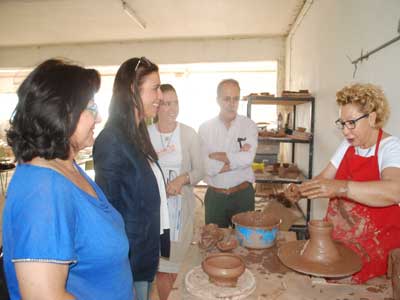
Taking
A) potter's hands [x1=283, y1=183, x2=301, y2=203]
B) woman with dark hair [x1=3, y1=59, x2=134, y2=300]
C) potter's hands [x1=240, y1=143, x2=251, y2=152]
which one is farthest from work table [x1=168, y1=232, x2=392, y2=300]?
potter's hands [x1=240, y1=143, x2=251, y2=152]

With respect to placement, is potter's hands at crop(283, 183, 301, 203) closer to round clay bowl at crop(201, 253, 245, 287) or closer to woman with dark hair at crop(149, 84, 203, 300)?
round clay bowl at crop(201, 253, 245, 287)

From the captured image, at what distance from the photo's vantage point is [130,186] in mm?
1425

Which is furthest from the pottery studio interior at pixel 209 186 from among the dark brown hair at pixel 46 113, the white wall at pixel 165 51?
A: the white wall at pixel 165 51

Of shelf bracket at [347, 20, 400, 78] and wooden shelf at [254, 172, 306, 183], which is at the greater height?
shelf bracket at [347, 20, 400, 78]

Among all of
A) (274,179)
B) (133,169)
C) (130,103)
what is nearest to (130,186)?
(133,169)

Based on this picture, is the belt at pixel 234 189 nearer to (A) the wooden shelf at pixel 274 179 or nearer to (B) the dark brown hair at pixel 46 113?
(A) the wooden shelf at pixel 274 179

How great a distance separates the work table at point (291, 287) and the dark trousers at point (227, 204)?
1.21 metres

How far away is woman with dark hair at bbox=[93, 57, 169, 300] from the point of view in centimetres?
141

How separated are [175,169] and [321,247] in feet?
3.92

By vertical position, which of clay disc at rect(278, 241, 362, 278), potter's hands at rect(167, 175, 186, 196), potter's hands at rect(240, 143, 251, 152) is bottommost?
clay disc at rect(278, 241, 362, 278)

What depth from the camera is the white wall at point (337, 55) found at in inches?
70.1

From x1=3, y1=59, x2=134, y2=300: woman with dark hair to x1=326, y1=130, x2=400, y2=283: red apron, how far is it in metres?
1.22

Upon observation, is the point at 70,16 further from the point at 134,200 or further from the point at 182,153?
the point at 134,200

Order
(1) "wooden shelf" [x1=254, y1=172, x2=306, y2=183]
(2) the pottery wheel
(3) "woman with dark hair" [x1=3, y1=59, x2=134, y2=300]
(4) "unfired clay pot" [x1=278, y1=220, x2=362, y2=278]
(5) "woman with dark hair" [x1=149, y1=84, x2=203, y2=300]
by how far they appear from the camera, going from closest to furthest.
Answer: (3) "woman with dark hair" [x1=3, y1=59, x2=134, y2=300] → (2) the pottery wheel → (4) "unfired clay pot" [x1=278, y1=220, x2=362, y2=278] → (5) "woman with dark hair" [x1=149, y1=84, x2=203, y2=300] → (1) "wooden shelf" [x1=254, y1=172, x2=306, y2=183]
